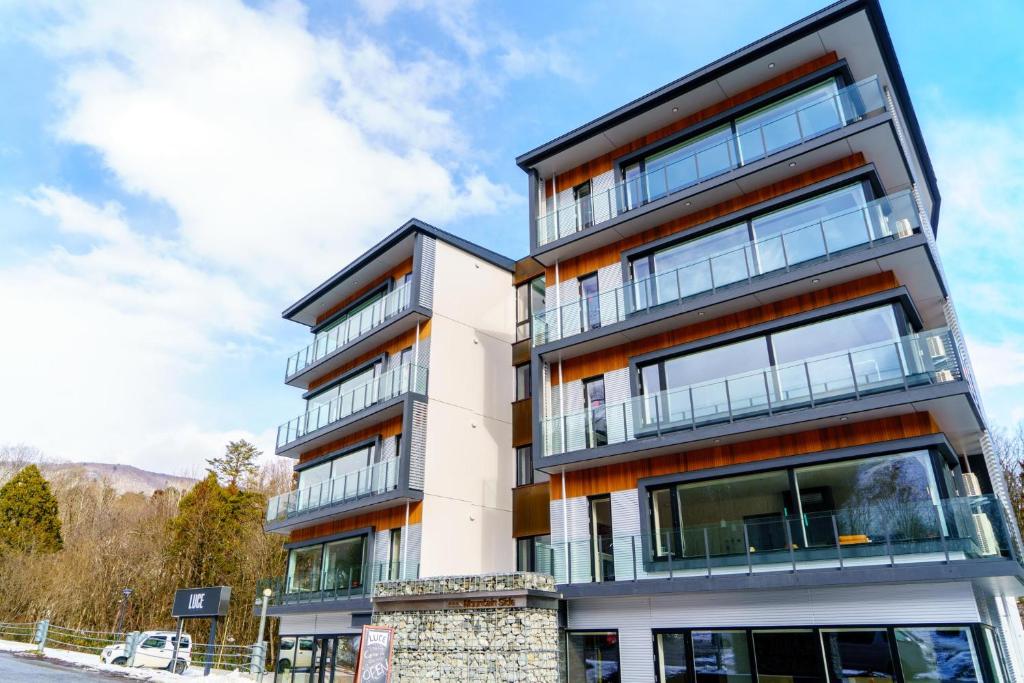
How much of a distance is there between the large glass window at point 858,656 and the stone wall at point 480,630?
5569 mm

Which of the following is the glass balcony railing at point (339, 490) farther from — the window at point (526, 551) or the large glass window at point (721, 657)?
the large glass window at point (721, 657)

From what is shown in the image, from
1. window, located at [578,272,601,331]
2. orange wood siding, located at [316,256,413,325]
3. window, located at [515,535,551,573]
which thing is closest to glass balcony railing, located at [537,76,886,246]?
window, located at [578,272,601,331]

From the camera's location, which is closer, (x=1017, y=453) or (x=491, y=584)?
(x=491, y=584)

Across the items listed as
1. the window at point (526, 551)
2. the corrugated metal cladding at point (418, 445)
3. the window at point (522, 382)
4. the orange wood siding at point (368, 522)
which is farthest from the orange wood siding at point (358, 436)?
the window at point (526, 551)

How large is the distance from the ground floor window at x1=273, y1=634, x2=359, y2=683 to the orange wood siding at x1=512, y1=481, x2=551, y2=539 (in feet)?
19.2

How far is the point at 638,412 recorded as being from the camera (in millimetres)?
17000

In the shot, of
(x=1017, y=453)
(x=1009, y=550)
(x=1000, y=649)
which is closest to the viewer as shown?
(x=1009, y=550)

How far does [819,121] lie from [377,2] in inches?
402

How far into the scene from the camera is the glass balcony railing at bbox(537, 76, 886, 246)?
1577 centimetres

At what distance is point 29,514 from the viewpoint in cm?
4009

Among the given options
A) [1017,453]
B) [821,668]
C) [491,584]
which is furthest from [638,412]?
[1017,453]

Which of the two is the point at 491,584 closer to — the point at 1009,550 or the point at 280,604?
the point at 1009,550

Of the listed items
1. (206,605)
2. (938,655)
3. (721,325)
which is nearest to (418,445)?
(206,605)

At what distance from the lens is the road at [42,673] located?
16.7 metres
